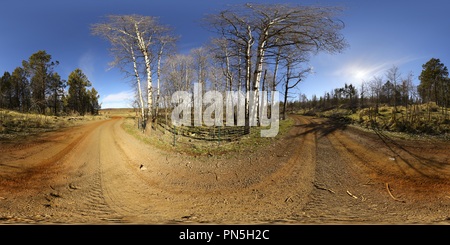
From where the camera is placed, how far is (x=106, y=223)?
4051 mm

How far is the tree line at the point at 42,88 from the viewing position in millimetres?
32281

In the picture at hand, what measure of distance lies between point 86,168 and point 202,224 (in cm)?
567

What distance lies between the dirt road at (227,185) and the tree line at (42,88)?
30.2 metres

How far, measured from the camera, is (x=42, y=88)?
32531 mm

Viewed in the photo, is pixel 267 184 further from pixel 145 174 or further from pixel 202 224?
pixel 145 174

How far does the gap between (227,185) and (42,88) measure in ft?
129

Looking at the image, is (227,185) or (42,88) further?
(42,88)

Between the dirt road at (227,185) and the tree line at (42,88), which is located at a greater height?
the tree line at (42,88)

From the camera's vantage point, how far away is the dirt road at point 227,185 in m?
4.59

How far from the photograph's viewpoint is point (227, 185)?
20.9ft

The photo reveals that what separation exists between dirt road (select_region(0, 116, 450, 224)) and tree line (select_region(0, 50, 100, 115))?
30.2m

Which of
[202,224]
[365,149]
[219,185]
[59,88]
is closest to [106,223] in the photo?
[202,224]

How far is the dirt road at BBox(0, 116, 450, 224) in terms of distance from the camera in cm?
459

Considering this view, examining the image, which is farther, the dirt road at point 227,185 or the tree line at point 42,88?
the tree line at point 42,88
